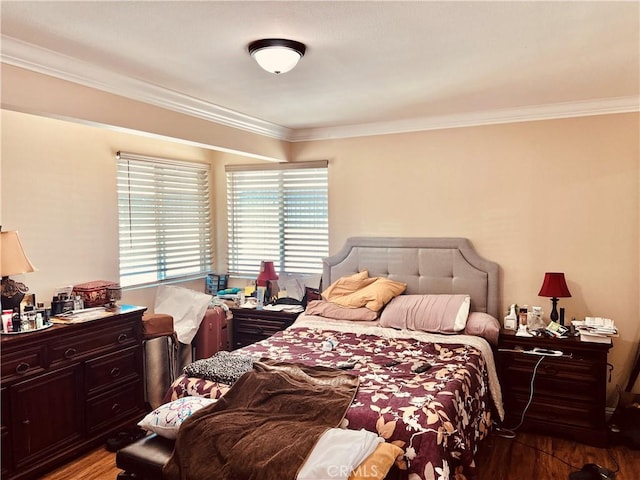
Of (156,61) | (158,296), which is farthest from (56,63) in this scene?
(158,296)

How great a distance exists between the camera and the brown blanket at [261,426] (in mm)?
1940

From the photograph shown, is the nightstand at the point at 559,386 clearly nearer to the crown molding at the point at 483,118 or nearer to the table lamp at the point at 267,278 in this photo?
the crown molding at the point at 483,118

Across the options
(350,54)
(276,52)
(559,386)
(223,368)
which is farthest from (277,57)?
(559,386)

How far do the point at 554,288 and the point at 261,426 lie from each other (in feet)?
8.27

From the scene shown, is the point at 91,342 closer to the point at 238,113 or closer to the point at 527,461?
the point at 238,113

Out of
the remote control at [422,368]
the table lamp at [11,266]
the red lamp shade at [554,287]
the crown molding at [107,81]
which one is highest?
the crown molding at [107,81]

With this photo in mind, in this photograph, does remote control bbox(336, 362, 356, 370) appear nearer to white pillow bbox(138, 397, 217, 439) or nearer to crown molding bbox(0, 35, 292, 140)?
white pillow bbox(138, 397, 217, 439)

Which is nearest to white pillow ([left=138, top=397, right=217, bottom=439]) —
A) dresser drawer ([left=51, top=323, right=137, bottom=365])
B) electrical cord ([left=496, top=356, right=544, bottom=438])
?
dresser drawer ([left=51, top=323, right=137, bottom=365])

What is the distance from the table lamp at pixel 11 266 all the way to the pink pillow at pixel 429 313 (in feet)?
8.39

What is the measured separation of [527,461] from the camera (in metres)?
3.11

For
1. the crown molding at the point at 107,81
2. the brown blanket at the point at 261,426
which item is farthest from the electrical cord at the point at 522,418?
the crown molding at the point at 107,81

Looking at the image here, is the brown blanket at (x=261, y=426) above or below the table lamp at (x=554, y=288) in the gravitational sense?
below

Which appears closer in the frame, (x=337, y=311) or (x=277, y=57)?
(x=277, y=57)

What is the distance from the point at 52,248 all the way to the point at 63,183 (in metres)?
0.50
